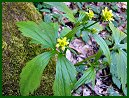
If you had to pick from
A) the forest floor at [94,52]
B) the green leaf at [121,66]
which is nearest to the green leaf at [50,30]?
the green leaf at [121,66]

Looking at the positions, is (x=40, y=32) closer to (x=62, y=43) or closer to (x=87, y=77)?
(x=62, y=43)

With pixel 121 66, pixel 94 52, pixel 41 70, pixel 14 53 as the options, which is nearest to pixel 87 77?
pixel 121 66

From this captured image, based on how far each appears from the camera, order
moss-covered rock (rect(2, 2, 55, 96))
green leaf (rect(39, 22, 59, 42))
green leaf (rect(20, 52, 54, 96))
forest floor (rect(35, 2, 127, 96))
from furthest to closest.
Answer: forest floor (rect(35, 2, 127, 96))
moss-covered rock (rect(2, 2, 55, 96))
green leaf (rect(39, 22, 59, 42))
green leaf (rect(20, 52, 54, 96))

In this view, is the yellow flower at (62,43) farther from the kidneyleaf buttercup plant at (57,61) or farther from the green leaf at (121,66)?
the green leaf at (121,66)

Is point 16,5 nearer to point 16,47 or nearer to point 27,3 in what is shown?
point 27,3

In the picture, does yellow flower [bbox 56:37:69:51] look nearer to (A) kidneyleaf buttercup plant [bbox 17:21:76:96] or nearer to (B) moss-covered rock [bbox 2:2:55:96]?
(A) kidneyleaf buttercup plant [bbox 17:21:76:96]

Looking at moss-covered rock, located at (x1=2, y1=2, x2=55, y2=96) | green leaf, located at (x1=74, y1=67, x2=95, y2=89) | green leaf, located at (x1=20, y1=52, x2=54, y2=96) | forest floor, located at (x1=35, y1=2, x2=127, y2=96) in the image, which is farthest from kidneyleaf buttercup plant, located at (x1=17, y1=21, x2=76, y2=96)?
forest floor, located at (x1=35, y1=2, x2=127, y2=96)

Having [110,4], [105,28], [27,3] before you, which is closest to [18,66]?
[27,3]
